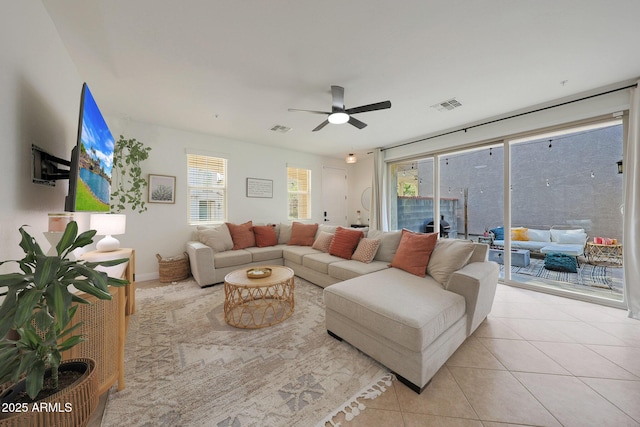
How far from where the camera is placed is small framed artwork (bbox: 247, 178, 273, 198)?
4793 mm

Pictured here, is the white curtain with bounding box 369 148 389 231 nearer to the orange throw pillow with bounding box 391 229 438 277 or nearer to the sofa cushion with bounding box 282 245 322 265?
the sofa cushion with bounding box 282 245 322 265

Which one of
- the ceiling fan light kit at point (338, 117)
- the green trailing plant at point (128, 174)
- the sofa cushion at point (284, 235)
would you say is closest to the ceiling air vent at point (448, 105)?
the ceiling fan light kit at point (338, 117)

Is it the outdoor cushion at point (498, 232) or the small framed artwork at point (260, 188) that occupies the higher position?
the small framed artwork at point (260, 188)

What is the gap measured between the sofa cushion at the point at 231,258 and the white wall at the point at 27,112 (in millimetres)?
1874

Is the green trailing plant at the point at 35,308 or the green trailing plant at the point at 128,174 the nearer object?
the green trailing plant at the point at 35,308

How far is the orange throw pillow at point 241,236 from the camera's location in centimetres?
405

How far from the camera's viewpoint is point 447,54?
2.11 m

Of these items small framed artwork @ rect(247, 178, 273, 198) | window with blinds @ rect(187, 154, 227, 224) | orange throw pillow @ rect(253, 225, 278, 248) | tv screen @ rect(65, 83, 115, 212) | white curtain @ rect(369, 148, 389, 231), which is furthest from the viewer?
white curtain @ rect(369, 148, 389, 231)

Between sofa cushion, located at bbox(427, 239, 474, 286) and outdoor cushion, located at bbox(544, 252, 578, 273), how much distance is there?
7.14 feet

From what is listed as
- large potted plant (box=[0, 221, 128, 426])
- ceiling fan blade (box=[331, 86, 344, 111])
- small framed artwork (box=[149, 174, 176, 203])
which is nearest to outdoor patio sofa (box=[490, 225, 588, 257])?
ceiling fan blade (box=[331, 86, 344, 111])

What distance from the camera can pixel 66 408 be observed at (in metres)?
0.86

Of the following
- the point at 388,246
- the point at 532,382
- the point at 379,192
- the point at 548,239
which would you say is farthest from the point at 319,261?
the point at 548,239

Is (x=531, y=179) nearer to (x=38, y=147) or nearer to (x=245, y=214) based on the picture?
(x=245, y=214)

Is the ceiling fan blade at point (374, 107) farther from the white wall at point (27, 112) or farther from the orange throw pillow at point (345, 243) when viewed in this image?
the white wall at point (27, 112)
